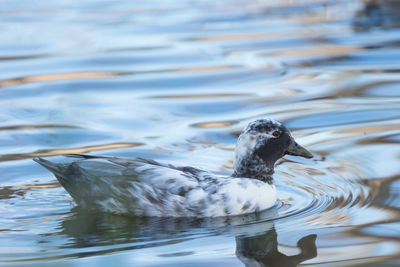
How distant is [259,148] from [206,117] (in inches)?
126

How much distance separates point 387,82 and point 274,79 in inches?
60.7

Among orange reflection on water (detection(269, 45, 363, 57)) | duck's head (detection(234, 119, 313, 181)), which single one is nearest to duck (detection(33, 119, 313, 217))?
duck's head (detection(234, 119, 313, 181))

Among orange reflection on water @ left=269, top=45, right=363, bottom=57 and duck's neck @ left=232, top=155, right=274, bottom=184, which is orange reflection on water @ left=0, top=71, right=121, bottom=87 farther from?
duck's neck @ left=232, top=155, right=274, bottom=184

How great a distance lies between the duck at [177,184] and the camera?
6273 mm

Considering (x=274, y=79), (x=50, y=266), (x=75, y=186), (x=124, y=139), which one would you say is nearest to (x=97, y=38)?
(x=274, y=79)

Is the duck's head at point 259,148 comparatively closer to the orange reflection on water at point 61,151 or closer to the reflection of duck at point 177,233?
the reflection of duck at point 177,233

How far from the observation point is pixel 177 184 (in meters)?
6.28

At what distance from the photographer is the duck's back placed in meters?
6.27

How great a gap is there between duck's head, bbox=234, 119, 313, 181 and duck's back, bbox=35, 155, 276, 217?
15 cm

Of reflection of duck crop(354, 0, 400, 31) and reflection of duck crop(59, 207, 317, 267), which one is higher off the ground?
reflection of duck crop(354, 0, 400, 31)

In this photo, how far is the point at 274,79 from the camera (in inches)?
455

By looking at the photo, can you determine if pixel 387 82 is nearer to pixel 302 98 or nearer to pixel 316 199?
pixel 302 98

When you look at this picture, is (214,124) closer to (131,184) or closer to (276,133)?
(276,133)

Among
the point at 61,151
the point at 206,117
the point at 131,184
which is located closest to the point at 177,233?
the point at 131,184
